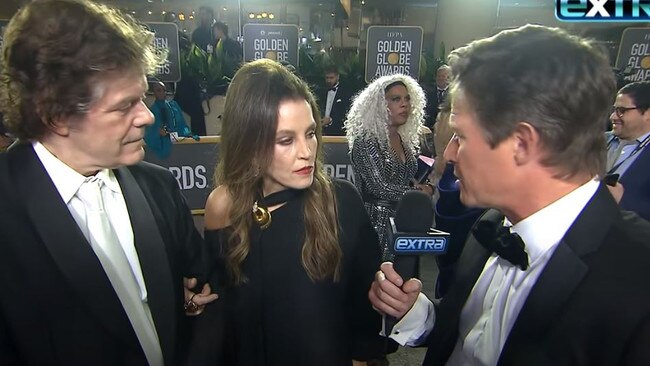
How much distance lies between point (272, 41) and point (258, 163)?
14.2 feet

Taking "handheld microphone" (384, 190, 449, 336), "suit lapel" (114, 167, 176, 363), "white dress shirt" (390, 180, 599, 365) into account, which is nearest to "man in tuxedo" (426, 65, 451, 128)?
"white dress shirt" (390, 180, 599, 365)

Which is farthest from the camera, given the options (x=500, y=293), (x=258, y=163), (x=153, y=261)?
(x=258, y=163)

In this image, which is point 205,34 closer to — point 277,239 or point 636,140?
point 636,140

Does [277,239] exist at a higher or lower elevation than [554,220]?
lower

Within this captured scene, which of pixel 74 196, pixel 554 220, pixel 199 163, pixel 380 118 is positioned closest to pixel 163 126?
pixel 199 163

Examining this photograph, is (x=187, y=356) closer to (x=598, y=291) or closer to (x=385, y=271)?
(x=385, y=271)

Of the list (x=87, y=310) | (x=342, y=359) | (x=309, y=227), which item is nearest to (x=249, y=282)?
(x=309, y=227)

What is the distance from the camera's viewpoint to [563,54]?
930 mm

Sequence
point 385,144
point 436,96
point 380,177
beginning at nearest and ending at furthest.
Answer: point 380,177 < point 385,144 < point 436,96

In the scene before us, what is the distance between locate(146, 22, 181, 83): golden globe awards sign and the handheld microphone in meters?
4.58

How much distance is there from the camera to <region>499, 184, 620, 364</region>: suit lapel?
912mm

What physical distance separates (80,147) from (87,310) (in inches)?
16.4

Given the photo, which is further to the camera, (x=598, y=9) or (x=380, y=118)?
(x=598, y=9)

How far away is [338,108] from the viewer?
19.0 feet
